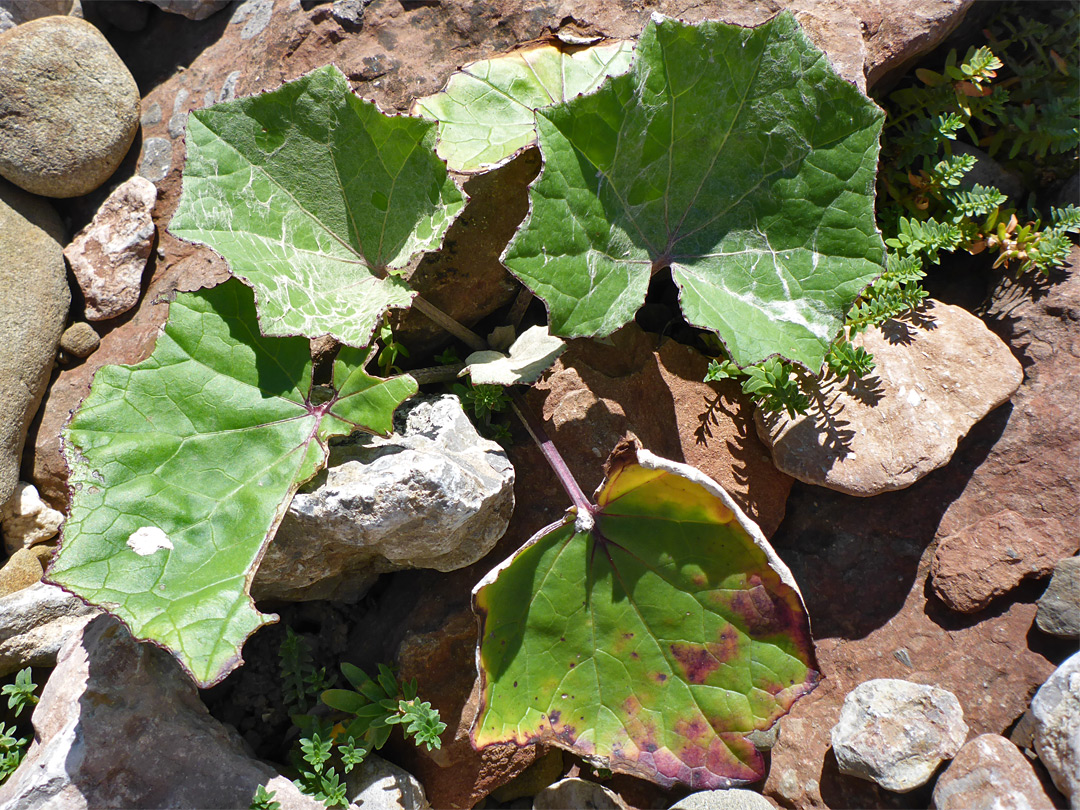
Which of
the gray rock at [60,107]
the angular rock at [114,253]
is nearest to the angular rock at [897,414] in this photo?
the angular rock at [114,253]

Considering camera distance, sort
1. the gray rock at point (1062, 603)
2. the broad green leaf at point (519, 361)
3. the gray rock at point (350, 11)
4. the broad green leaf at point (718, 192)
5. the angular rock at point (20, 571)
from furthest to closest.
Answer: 1. the gray rock at point (350, 11)
2. the angular rock at point (20, 571)
3. the gray rock at point (1062, 603)
4. the broad green leaf at point (519, 361)
5. the broad green leaf at point (718, 192)

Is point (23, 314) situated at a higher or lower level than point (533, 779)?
higher

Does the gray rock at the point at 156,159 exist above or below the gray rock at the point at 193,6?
below

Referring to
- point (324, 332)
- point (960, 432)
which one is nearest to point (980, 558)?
point (960, 432)

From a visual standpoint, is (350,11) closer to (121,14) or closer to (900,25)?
(121,14)

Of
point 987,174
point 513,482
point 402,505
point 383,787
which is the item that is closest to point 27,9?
point 402,505

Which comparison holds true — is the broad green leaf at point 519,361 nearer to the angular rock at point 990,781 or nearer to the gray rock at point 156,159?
the gray rock at point 156,159

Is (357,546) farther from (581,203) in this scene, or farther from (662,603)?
(581,203)
